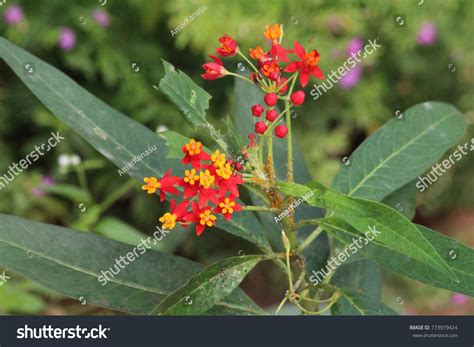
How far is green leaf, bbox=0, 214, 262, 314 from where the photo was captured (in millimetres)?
930

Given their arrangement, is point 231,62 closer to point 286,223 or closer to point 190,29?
point 190,29

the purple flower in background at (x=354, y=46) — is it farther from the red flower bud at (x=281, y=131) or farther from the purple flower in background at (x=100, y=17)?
the red flower bud at (x=281, y=131)

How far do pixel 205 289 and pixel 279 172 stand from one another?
0.37 meters

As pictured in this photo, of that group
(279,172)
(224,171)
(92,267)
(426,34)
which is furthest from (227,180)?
(426,34)

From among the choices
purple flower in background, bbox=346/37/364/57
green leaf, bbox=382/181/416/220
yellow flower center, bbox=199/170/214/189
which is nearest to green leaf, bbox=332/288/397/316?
green leaf, bbox=382/181/416/220

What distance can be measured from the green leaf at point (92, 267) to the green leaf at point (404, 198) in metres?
0.31

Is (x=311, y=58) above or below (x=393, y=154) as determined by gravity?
above

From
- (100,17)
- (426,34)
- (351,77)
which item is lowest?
(351,77)

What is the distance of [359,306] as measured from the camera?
3.22 ft

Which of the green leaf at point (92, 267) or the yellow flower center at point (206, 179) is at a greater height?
the yellow flower center at point (206, 179)

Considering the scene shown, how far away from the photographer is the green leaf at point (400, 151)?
3.59 ft

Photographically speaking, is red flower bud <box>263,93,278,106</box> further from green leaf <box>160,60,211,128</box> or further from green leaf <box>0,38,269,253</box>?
green leaf <box>0,38,269,253</box>

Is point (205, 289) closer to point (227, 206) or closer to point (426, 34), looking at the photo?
point (227, 206)

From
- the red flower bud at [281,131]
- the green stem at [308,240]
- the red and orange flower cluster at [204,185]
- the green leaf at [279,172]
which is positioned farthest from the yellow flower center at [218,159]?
the green leaf at [279,172]
